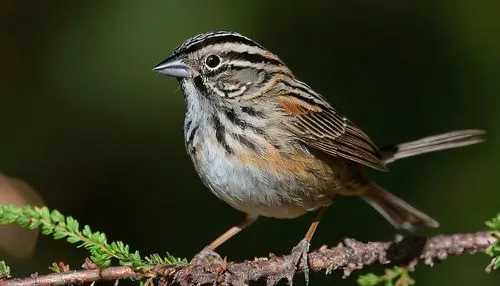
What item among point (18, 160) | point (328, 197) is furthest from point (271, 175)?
point (18, 160)

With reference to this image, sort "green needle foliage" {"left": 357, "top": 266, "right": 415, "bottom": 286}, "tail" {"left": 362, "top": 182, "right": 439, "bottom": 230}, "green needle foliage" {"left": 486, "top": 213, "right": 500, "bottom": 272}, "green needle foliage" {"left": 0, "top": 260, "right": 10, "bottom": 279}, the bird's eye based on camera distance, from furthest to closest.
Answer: "tail" {"left": 362, "top": 182, "right": 439, "bottom": 230}
the bird's eye
"green needle foliage" {"left": 357, "top": 266, "right": 415, "bottom": 286}
"green needle foliage" {"left": 486, "top": 213, "right": 500, "bottom": 272}
"green needle foliage" {"left": 0, "top": 260, "right": 10, "bottom": 279}

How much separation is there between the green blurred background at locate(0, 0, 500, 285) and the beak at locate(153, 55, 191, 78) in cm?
68

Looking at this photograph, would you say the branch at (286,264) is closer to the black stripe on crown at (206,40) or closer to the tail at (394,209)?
the tail at (394,209)

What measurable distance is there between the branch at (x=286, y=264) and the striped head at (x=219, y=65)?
842 millimetres

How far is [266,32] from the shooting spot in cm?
462

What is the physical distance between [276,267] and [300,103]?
1002 millimetres

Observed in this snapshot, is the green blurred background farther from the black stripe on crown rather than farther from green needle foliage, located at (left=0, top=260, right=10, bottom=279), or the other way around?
green needle foliage, located at (left=0, top=260, right=10, bottom=279)

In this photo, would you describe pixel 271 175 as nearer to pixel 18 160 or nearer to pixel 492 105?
pixel 492 105

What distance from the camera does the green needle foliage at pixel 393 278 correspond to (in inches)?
133

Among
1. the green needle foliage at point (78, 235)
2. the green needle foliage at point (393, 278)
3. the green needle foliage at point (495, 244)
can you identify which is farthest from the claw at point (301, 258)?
the green needle foliage at point (495, 244)

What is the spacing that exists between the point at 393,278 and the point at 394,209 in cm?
94

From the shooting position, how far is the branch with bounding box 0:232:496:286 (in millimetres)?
2789

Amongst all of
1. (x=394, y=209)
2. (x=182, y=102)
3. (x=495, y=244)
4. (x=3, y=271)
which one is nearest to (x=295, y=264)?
(x=495, y=244)

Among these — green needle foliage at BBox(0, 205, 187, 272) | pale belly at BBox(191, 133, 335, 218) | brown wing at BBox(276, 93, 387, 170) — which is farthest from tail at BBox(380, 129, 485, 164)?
green needle foliage at BBox(0, 205, 187, 272)
